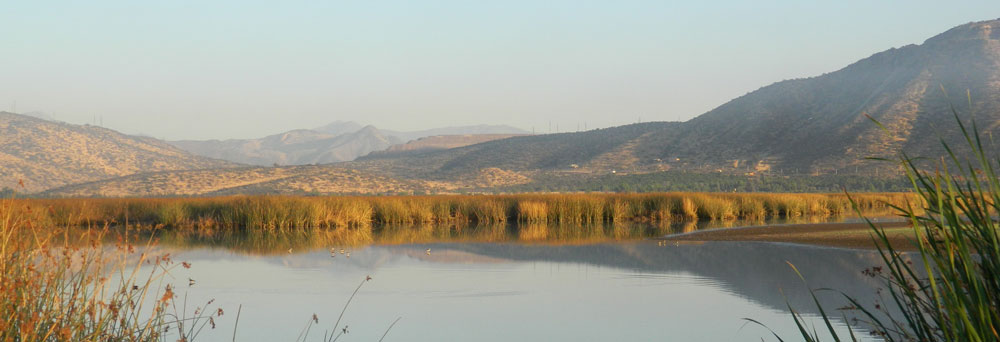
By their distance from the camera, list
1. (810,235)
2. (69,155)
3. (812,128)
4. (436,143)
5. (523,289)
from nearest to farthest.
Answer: (523,289)
(810,235)
(812,128)
(69,155)
(436,143)

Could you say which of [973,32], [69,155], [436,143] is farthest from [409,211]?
[436,143]

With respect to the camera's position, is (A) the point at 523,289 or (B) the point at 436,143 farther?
(B) the point at 436,143

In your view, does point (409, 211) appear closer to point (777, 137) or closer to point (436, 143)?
point (777, 137)

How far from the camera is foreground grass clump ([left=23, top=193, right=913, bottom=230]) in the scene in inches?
963

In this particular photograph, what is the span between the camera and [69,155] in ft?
305

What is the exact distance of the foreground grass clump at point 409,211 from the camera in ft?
80.3

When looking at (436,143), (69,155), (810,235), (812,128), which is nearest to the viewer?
(810,235)

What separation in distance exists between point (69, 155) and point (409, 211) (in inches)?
2995

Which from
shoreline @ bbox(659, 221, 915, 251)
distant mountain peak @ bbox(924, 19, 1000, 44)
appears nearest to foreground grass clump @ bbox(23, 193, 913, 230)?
shoreline @ bbox(659, 221, 915, 251)

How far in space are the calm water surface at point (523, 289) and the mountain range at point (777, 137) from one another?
48418mm

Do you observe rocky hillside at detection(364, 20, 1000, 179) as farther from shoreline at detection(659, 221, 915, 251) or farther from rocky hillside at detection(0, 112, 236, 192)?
shoreline at detection(659, 221, 915, 251)

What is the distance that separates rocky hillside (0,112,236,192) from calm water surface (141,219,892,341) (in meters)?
74.1

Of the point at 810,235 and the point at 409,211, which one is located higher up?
the point at 409,211

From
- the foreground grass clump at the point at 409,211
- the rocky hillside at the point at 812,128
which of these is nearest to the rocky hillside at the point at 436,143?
the rocky hillside at the point at 812,128
